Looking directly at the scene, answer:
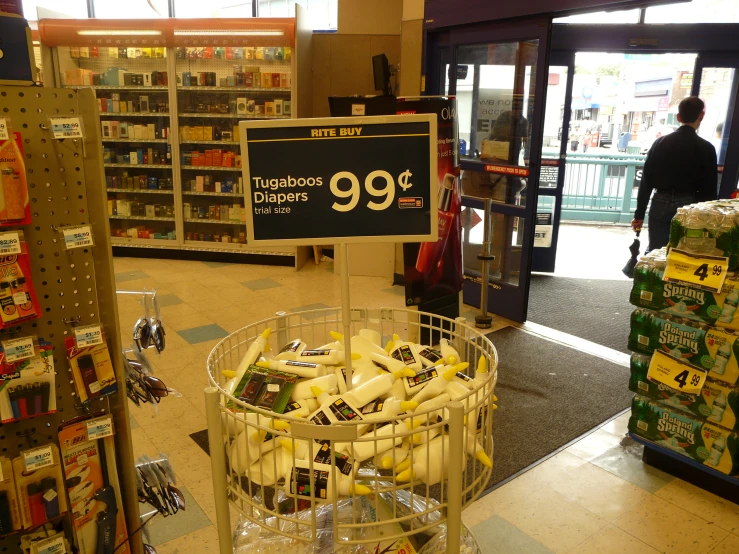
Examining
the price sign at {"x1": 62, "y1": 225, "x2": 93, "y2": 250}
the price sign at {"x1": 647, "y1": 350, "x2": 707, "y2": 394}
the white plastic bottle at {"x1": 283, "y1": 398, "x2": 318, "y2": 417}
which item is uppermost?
the price sign at {"x1": 62, "y1": 225, "x2": 93, "y2": 250}

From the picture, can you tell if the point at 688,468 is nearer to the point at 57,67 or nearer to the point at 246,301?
the point at 246,301

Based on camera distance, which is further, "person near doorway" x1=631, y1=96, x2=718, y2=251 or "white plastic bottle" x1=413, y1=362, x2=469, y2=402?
"person near doorway" x1=631, y1=96, x2=718, y2=251

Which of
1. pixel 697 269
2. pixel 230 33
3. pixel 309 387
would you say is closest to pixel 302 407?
pixel 309 387

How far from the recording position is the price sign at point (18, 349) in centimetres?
148

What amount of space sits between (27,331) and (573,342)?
12.3 feet

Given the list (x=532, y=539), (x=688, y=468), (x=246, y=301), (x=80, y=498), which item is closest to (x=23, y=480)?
(x=80, y=498)

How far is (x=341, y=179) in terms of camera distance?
1.26m

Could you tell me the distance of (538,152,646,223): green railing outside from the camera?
8.73 m

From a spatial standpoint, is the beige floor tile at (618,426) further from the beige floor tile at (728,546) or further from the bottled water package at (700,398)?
the beige floor tile at (728,546)

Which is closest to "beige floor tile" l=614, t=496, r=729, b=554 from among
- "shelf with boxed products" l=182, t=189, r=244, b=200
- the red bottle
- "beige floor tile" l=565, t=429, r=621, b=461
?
"beige floor tile" l=565, t=429, r=621, b=461

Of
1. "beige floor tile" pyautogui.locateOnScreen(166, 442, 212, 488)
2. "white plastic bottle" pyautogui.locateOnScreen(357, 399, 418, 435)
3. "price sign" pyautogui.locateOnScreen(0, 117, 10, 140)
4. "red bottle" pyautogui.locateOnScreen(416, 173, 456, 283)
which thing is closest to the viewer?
"white plastic bottle" pyautogui.locateOnScreen(357, 399, 418, 435)

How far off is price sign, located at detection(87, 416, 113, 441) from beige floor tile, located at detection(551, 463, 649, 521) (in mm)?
1990

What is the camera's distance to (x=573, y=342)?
4410mm

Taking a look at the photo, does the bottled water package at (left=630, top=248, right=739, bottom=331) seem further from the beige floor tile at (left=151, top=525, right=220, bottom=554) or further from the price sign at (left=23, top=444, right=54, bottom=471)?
the price sign at (left=23, top=444, right=54, bottom=471)
